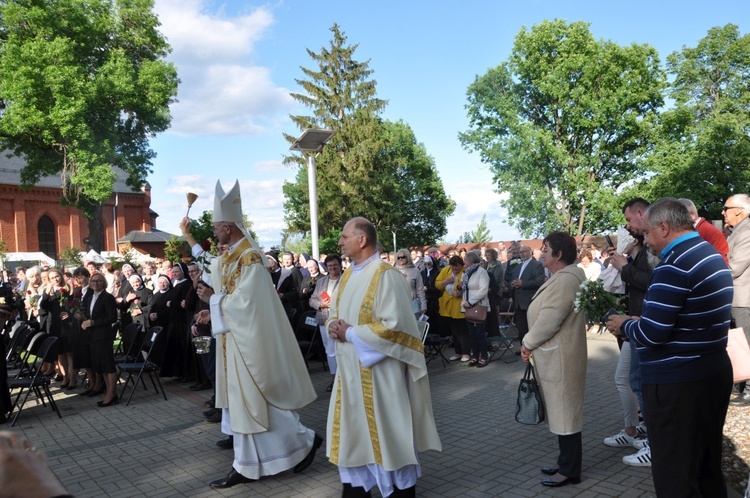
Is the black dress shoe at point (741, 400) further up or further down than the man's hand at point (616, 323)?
further down

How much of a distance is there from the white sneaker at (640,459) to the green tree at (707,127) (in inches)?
1045

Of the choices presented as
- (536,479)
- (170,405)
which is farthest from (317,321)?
(536,479)

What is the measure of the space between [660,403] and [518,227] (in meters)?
35.1

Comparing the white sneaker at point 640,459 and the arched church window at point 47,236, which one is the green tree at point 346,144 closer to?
the arched church window at point 47,236

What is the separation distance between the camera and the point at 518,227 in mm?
37344

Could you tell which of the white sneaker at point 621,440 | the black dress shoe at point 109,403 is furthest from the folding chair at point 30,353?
the white sneaker at point 621,440

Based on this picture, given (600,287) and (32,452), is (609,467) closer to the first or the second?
(600,287)

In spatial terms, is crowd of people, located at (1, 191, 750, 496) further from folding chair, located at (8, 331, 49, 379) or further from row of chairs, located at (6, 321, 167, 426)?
folding chair, located at (8, 331, 49, 379)

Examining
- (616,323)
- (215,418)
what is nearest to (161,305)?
(215,418)

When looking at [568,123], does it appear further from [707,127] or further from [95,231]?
[95,231]

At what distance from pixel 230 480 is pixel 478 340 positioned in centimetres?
596

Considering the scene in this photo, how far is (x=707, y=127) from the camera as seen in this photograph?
30844 mm

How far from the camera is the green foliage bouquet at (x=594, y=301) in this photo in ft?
13.7

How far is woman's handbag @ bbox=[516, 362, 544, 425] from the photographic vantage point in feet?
14.9
